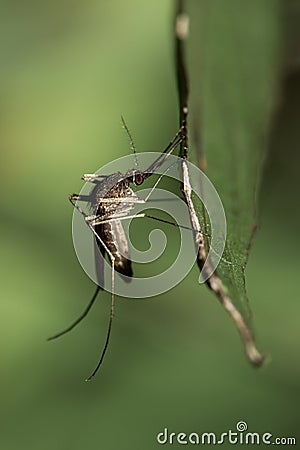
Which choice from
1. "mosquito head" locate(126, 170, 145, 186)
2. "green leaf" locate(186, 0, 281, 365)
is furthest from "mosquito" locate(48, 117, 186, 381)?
"green leaf" locate(186, 0, 281, 365)

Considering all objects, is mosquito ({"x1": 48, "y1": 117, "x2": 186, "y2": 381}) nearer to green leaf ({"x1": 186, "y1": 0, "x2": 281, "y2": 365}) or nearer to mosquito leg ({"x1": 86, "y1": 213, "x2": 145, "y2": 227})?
mosquito leg ({"x1": 86, "y1": 213, "x2": 145, "y2": 227})

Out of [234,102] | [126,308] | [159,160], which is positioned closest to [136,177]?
[159,160]

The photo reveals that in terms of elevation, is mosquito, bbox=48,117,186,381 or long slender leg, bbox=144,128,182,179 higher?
long slender leg, bbox=144,128,182,179

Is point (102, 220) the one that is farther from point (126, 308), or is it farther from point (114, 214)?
point (126, 308)

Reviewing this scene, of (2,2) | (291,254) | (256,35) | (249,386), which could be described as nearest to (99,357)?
(249,386)

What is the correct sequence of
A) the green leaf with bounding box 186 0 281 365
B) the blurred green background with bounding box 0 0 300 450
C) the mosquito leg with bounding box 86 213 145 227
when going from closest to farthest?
the green leaf with bounding box 186 0 281 365
the blurred green background with bounding box 0 0 300 450
the mosquito leg with bounding box 86 213 145 227

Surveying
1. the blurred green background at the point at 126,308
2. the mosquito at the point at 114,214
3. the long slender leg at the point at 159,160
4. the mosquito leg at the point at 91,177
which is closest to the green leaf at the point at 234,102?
the blurred green background at the point at 126,308
